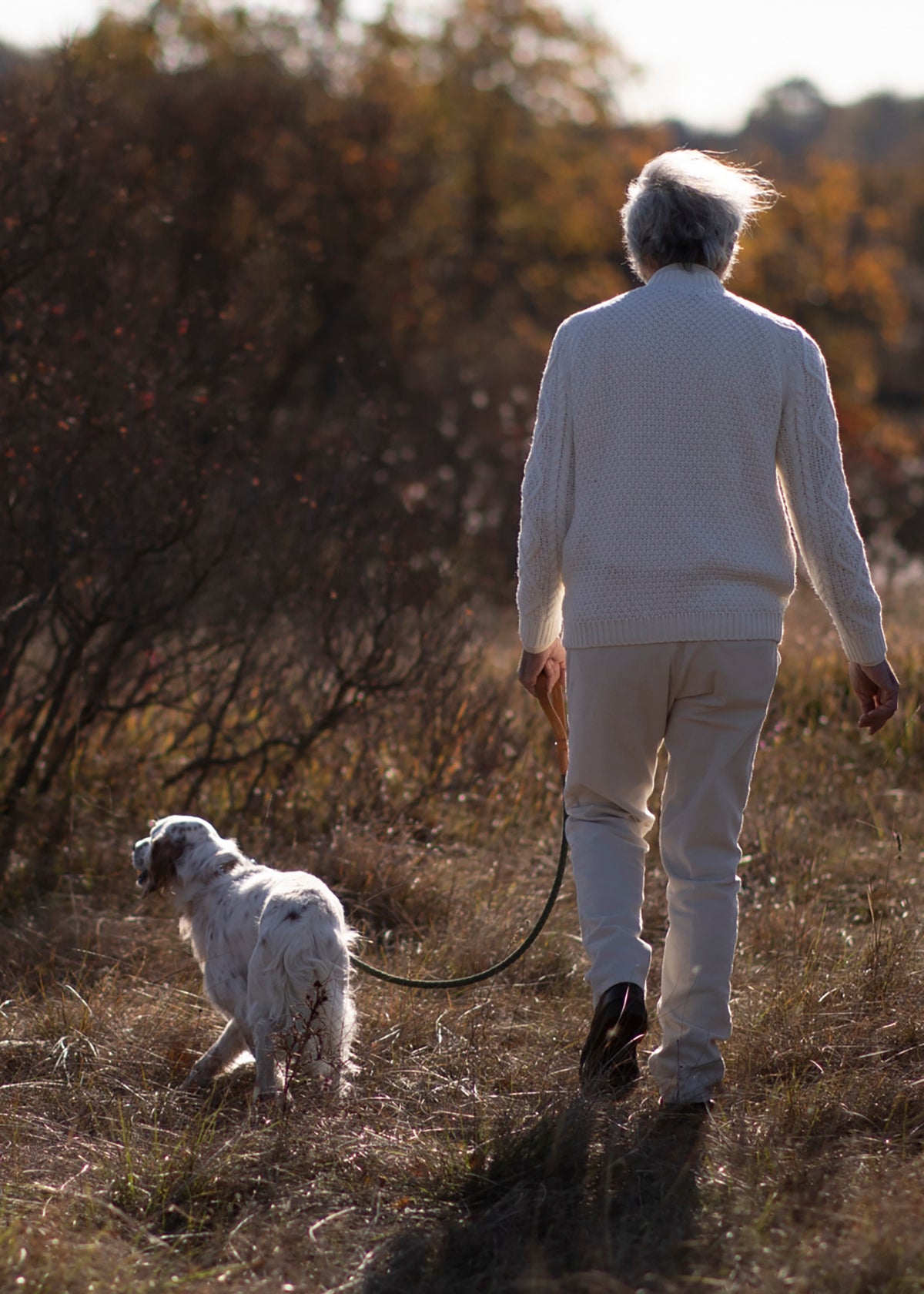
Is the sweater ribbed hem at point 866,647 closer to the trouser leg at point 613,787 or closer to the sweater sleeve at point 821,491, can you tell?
the sweater sleeve at point 821,491

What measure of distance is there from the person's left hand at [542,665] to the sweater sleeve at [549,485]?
0.23 m

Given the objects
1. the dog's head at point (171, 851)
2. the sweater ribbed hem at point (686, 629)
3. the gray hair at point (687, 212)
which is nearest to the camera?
the sweater ribbed hem at point (686, 629)

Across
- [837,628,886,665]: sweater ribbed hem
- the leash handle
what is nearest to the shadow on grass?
the leash handle

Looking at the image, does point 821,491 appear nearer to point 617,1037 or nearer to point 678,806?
A: point 678,806

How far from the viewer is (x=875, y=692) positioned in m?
3.32

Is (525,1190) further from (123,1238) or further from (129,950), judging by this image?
(129,950)

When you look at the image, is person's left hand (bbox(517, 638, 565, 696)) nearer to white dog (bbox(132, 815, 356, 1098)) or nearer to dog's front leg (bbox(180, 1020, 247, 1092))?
white dog (bbox(132, 815, 356, 1098))

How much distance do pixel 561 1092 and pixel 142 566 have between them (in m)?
3.18

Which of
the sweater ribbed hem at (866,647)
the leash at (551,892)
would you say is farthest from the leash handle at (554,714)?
the sweater ribbed hem at (866,647)

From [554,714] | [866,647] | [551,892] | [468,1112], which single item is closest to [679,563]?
[866,647]

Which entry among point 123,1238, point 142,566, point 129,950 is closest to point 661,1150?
point 123,1238

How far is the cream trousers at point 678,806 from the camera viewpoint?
3072mm

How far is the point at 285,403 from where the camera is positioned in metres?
12.3

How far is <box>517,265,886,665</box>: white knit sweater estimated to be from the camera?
9.91 feet
